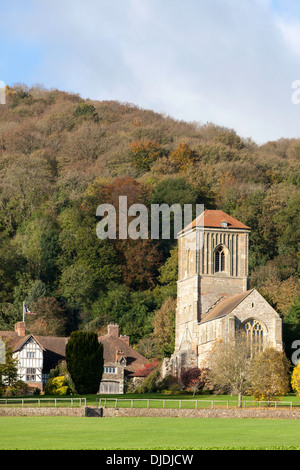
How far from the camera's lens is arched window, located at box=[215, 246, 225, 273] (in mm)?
72125

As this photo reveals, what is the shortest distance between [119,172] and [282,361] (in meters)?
52.6

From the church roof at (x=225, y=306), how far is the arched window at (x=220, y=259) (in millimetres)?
2485

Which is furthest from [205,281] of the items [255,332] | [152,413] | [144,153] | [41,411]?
[144,153]

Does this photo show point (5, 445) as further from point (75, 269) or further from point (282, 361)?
point (75, 269)

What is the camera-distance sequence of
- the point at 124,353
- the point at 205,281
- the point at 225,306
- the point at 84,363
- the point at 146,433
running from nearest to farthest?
the point at 146,433 → the point at 84,363 → the point at 225,306 → the point at 205,281 → the point at 124,353

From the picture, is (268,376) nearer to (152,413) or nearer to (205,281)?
(152,413)

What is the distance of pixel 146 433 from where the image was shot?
33.2 meters

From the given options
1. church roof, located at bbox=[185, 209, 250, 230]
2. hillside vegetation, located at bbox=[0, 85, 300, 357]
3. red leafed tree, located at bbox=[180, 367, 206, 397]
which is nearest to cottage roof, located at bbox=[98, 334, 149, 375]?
hillside vegetation, located at bbox=[0, 85, 300, 357]

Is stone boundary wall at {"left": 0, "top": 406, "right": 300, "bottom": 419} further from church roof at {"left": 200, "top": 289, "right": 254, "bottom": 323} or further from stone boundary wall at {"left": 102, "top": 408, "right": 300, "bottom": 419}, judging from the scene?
church roof at {"left": 200, "top": 289, "right": 254, "bottom": 323}

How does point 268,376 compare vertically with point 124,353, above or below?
below

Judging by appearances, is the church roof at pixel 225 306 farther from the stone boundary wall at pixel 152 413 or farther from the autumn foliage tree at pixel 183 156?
the autumn foliage tree at pixel 183 156

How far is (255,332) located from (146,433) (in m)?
32.7

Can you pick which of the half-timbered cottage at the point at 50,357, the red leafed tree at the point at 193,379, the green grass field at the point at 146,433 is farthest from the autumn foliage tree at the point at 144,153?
the green grass field at the point at 146,433

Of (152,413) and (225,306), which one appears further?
(225,306)
